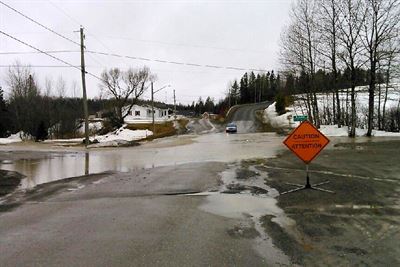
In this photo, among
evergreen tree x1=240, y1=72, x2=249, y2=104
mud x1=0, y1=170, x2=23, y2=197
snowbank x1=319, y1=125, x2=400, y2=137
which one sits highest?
evergreen tree x1=240, y1=72, x2=249, y2=104

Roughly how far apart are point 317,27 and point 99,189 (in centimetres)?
3704

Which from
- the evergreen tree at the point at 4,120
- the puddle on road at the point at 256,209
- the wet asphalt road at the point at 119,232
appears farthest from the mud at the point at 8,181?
the evergreen tree at the point at 4,120

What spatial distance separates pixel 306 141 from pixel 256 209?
2942 mm

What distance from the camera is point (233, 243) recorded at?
6.57 metres

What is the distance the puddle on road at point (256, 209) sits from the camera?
6109 mm

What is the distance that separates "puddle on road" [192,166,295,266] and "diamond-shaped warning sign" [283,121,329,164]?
1178mm

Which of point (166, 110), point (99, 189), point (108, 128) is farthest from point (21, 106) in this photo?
point (99, 189)

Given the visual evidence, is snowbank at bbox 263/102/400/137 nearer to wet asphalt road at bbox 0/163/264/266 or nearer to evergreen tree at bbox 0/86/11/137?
wet asphalt road at bbox 0/163/264/266

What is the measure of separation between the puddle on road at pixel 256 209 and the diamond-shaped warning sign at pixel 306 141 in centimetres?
118

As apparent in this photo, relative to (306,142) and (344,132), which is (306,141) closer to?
(306,142)

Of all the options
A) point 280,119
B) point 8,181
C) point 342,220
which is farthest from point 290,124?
point 342,220

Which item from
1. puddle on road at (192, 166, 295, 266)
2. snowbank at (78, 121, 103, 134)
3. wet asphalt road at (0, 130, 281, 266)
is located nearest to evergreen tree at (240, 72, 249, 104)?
snowbank at (78, 121, 103, 134)

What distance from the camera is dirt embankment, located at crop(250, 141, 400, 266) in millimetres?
5973

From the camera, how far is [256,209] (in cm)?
912
